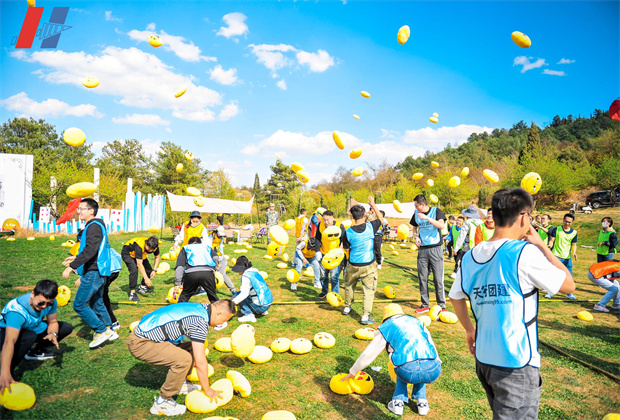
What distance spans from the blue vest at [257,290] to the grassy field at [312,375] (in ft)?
1.28

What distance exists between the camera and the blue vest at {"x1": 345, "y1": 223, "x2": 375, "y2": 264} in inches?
220

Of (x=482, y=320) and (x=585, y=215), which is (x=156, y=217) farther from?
(x=585, y=215)

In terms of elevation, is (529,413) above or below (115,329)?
above

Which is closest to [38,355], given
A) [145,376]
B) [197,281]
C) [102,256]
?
[102,256]

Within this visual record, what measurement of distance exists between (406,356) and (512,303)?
1415 mm

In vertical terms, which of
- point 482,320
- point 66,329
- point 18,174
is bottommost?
point 66,329

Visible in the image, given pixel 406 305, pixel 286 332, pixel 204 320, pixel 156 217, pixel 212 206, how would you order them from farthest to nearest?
pixel 156 217, pixel 212 206, pixel 406 305, pixel 286 332, pixel 204 320

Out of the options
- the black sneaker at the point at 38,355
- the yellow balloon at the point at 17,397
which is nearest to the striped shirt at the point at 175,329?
the yellow balloon at the point at 17,397

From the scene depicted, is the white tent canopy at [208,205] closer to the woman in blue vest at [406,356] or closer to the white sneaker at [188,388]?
the white sneaker at [188,388]

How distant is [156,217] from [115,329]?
2172 centimetres

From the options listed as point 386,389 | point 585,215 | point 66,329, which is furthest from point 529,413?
point 585,215

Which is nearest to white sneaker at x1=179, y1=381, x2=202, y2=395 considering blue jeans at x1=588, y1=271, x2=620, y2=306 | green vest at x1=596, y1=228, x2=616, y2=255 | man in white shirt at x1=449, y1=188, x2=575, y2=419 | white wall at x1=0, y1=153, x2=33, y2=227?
man in white shirt at x1=449, y1=188, x2=575, y2=419

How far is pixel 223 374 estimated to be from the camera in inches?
154

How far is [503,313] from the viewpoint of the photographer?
1962mm
